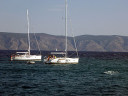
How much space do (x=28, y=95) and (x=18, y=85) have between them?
309 inches

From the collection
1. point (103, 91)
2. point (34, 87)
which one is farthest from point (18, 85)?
point (103, 91)

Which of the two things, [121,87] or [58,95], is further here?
[121,87]

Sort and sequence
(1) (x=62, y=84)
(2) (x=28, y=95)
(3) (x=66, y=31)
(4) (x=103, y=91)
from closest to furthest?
1. (2) (x=28, y=95)
2. (4) (x=103, y=91)
3. (1) (x=62, y=84)
4. (3) (x=66, y=31)

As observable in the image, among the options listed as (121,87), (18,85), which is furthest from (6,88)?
(121,87)

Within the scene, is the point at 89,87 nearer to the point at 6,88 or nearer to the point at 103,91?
the point at 103,91

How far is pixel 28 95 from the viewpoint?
37.8m

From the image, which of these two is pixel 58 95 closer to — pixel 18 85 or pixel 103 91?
pixel 103 91

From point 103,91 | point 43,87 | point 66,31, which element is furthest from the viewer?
point 66,31

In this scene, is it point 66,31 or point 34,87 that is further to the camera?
point 66,31

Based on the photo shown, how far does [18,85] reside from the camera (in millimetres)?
45344

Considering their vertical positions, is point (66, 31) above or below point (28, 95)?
above

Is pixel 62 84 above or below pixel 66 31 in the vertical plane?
below

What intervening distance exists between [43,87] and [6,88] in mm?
5084

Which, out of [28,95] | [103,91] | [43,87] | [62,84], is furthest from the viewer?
[62,84]
